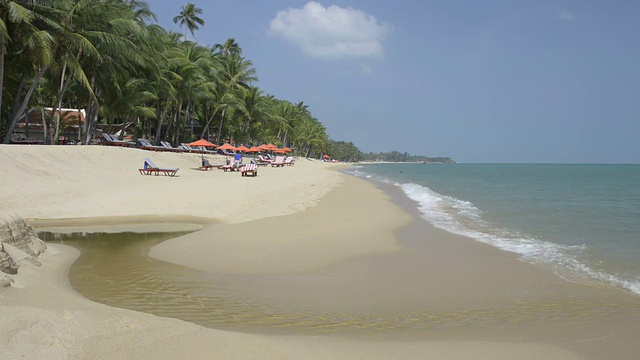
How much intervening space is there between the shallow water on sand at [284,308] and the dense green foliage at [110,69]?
18357 mm

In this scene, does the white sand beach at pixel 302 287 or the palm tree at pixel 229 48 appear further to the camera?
the palm tree at pixel 229 48

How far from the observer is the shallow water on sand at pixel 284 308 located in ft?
13.9

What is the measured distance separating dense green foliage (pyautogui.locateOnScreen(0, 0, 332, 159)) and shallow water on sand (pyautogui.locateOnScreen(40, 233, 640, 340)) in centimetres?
1836

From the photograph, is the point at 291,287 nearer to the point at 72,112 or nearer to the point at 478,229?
the point at 478,229

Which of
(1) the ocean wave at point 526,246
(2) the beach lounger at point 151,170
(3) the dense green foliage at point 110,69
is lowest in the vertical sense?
(2) the beach lounger at point 151,170

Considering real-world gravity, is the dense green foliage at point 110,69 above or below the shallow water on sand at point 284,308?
above

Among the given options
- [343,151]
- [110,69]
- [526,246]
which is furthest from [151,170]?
[343,151]

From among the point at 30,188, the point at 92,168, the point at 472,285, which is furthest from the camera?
the point at 92,168

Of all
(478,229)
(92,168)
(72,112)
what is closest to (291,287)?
(478,229)

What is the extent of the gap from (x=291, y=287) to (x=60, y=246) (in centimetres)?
486

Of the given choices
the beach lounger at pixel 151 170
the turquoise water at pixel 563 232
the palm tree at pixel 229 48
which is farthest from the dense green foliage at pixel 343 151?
the turquoise water at pixel 563 232

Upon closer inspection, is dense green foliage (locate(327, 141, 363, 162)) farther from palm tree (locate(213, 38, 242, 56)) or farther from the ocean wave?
the ocean wave

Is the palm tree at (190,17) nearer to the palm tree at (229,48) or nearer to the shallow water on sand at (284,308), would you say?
the palm tree at (229,48)

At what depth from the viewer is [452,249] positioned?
28.0 feet
